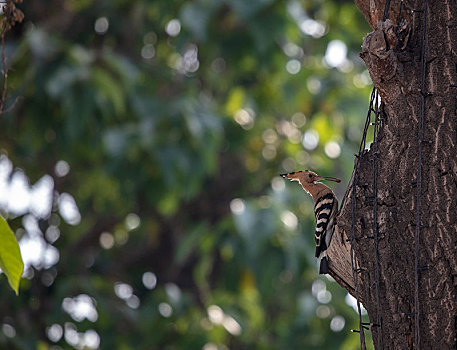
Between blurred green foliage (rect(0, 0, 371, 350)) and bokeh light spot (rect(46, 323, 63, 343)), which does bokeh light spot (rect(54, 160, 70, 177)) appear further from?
bokeh light spot (rect(46, 323, 63, 343))

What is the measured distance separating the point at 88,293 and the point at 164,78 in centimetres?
246

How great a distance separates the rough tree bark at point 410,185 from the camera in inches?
109

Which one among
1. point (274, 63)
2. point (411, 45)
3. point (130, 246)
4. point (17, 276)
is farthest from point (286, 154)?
point (17, 276)

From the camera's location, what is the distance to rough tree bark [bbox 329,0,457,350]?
2.77 m

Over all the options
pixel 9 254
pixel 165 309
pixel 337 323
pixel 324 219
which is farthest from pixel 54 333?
pixel 9 254

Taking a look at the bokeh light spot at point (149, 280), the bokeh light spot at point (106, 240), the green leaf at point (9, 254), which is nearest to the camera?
the green leaf at point (9, 254)

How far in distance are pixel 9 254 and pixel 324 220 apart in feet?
5.27

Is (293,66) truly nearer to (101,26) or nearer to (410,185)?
(101,26)

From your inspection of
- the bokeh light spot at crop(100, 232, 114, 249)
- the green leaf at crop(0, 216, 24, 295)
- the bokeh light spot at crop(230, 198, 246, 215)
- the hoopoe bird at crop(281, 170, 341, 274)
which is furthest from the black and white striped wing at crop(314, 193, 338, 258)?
the bokeh light spot at crop(100, 232, 114, 249)

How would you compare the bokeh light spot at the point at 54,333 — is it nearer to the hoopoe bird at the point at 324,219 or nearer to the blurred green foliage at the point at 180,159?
the blurred green foliage at the point at 180,159

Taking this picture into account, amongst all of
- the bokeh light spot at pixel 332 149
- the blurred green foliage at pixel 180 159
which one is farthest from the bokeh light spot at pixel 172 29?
Answer: the bokeh light spot at pixel 332 149

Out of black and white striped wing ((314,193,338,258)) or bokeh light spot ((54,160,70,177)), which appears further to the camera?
bokeh light spot ((54,160,70,177))

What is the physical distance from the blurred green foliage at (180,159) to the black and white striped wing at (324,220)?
2.31 m

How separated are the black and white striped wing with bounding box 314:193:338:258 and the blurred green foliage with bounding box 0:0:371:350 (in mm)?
2313
